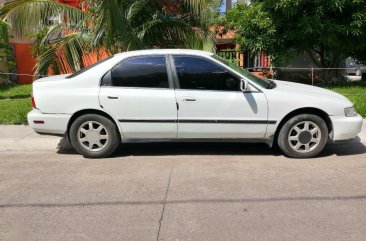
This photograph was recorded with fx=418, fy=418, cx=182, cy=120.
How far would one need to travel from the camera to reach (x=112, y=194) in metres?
4.77

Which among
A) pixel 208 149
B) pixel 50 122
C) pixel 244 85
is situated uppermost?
pixel 244 85

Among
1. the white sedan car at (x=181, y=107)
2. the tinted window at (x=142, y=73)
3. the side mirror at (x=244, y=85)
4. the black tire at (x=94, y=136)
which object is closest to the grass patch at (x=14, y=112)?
the white sedan car at (x=181, y=107)

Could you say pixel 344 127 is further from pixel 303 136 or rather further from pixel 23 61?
pixel 23 61

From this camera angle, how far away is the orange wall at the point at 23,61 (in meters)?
19.1

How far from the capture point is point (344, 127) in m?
6.02

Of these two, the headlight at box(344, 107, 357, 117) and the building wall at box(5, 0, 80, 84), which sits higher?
the building wall at box(5, 0, 80, 84)

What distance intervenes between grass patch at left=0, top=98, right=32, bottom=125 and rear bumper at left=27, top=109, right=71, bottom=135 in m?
2.69

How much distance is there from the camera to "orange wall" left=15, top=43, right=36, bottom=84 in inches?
750

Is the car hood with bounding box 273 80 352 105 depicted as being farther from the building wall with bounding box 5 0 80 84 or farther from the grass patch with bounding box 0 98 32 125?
the building wall with bounding box 5 0 80 84

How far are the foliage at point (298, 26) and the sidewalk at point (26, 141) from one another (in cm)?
530

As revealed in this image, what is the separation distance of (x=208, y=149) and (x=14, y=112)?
4992 millimetres

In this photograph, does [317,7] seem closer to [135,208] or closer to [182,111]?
[182,111]

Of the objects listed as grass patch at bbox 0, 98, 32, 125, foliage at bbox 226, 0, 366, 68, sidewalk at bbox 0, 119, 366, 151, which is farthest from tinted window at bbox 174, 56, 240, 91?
foliage at bbox 226, 0, 366, 68

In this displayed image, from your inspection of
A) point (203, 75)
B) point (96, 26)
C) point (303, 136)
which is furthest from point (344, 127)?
point (96, 26)
